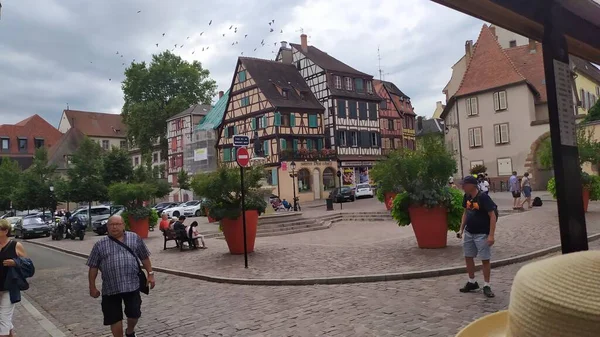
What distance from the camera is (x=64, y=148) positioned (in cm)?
7138

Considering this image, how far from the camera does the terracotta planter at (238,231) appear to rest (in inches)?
508

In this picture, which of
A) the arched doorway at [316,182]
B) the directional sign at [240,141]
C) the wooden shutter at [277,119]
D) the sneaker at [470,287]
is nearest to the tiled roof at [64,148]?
the wooden shutter at [277,119]

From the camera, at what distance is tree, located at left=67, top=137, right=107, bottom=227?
31.2 m

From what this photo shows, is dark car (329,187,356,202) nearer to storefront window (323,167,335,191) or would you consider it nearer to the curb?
storefront window (323,167,335,191)

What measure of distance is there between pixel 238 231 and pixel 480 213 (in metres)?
7.43

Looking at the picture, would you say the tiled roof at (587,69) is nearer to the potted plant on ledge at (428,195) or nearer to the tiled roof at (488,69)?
the tiled roof at (488,69)

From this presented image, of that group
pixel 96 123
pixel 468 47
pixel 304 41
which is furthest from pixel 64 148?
pixel 468 47

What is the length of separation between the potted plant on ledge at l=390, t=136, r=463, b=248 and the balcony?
3225 centimetres

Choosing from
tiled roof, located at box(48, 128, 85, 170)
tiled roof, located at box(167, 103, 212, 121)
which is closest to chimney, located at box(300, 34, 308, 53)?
tiled roof, located at box(167, 103, 212, 121)

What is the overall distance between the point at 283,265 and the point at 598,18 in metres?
7.52

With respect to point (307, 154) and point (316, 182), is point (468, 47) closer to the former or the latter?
point (307, 154)

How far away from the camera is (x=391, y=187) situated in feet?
39.2

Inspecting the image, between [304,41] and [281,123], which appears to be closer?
[281,123]

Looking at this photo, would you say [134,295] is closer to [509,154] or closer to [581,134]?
[581,134]
